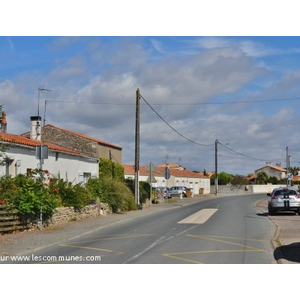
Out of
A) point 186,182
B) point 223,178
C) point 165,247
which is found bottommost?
point 165,247

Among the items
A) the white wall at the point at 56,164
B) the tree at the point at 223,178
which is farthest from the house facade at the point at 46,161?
the tree at the point at 223,178

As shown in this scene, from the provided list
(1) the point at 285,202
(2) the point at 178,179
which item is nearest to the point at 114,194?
(1) the point at 285,202

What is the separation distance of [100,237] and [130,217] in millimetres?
9633

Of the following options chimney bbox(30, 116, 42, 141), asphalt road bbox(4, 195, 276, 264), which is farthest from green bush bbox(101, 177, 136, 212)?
chimney bbox(30, 116, 42, 141)

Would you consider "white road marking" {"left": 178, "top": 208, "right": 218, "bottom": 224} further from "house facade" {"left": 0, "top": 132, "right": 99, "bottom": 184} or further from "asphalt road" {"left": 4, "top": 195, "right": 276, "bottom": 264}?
"house facade" {"left": 0, "top": 132, "right": 99, "bottom": 184}

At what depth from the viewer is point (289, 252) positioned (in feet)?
41.8

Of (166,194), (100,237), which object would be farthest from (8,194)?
(166,194)

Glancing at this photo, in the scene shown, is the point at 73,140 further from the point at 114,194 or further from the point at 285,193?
the point at 285,193

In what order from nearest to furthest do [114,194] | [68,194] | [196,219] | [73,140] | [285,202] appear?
[68,194], [196,219], [285,202], [114,194], [73,140]

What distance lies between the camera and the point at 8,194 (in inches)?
688

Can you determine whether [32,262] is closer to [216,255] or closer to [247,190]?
[216,255]

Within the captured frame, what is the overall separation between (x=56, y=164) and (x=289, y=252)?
1865cm

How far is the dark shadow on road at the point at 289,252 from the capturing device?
11.7 meters

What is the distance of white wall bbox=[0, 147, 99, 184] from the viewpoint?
80.1 feet
